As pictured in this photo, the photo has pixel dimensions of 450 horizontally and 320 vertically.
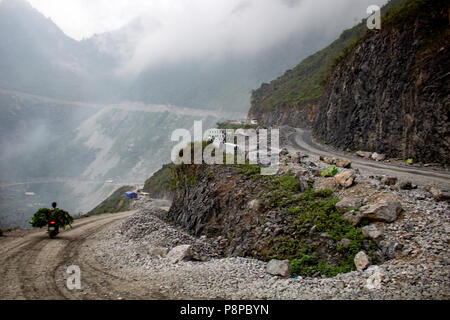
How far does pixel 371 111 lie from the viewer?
23312 mm

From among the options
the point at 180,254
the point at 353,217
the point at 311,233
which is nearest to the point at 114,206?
the point at 180,254

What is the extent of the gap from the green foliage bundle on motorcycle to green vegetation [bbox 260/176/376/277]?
1146 cm

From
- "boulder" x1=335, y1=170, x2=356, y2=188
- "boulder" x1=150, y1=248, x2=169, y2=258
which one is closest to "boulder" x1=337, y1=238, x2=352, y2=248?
"boulder" x1=335, y1=170, x2=356, y2=188

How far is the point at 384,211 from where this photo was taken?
762cm

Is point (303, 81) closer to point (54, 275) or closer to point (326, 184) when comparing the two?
point (326, 184)

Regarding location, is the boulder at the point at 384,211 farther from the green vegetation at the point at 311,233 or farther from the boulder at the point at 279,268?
the boulder at the point at 279,268

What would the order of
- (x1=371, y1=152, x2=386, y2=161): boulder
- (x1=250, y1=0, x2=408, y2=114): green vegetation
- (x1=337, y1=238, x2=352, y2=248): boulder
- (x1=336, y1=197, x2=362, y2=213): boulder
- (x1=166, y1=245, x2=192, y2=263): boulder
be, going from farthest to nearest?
(x1=250, y1=0, x2=408, y2=114): green vegetation → (x1=371, y1=152, x2=386, y2=161): boulder → (x1=166, y1=245, x2=192, y2=263): boulder → (x1=336, y1=197, x2=362, y2=213): boulder → (x1=337, y1=238, x2=352, y2=248): boulder

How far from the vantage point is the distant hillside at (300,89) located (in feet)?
193

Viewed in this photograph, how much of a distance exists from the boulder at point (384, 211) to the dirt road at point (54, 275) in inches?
273

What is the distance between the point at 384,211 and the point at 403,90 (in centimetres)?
1712

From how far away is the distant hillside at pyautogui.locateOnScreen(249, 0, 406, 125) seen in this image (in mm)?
58781

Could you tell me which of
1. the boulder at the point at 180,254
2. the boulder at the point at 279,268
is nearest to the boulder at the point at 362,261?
the boulder at the point at 279,268

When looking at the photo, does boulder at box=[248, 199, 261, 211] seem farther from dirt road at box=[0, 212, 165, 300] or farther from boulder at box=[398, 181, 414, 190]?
boulder at box=[398, 181, 414, 190]
